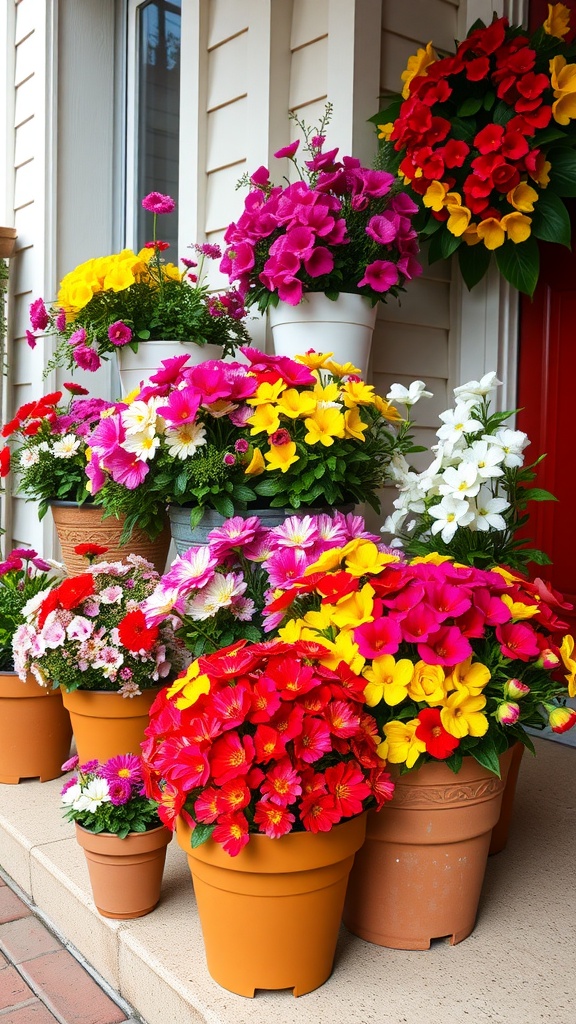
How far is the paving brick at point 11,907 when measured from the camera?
165 cm

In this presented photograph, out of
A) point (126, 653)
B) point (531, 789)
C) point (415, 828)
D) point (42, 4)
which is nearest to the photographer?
point (415, 828)

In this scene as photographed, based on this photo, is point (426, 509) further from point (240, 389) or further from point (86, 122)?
point (86, 122)

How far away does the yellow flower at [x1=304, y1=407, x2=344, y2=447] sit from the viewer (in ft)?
4.89

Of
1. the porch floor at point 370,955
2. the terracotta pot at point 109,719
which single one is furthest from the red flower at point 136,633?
the porch floor at point 370,955

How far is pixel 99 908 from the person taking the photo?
1433 millimetres

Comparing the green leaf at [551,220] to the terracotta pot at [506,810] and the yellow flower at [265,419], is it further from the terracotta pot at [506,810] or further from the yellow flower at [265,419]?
the terracotta pot at [506,810]

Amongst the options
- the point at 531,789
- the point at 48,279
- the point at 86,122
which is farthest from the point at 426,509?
the point at 86,122

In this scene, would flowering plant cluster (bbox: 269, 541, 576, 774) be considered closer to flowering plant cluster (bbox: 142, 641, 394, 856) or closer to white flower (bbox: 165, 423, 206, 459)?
flowering plant cluster (bbox: 142, 641, 394, 856)

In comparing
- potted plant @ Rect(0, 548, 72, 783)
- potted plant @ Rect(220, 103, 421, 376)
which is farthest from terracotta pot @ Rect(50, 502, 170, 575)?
potted plant @ Rect(220, 103, 421, 376)

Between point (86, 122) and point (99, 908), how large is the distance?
2749mm

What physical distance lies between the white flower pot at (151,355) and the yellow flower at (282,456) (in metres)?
0.68

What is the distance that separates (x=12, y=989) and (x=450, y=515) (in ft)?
3.44

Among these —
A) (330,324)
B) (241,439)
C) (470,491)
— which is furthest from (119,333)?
(470,491)

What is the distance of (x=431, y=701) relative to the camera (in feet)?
4.01
